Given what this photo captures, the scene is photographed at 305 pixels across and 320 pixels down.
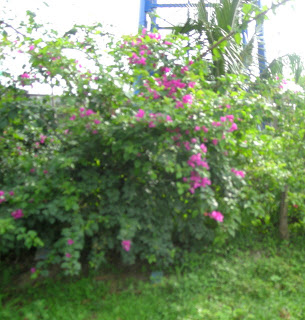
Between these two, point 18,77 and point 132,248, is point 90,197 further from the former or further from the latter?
point 18,77

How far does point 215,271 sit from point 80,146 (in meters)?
1.62

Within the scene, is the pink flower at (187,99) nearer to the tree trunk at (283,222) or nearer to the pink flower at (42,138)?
the pink flower at (42,138)

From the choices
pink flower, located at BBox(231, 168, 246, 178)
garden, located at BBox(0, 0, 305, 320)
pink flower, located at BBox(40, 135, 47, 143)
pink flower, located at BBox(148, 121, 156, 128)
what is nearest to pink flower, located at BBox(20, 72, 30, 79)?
garden, located at BBox(0, 0, 305, 320)

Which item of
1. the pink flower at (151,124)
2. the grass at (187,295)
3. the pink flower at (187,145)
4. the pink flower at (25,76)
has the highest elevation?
the pink flower at (25,76)

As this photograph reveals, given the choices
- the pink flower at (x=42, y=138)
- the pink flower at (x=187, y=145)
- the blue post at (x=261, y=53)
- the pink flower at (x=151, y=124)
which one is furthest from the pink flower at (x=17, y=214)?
the blue post at (x=261, y=53)

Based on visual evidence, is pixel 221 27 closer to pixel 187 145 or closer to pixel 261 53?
pixel 261 53

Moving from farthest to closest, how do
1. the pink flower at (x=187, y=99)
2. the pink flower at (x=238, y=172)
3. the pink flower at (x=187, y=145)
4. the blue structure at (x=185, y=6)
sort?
the blue structure at (x=185, y=6) → the pink flower at (x=238, y=172) → the pink flower at (x=187, y=99) → the pink flower at (x=187, y=145)

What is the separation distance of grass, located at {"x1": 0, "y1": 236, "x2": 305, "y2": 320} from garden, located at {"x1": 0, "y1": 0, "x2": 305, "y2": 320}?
0.04 ft

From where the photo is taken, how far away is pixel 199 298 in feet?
10.1

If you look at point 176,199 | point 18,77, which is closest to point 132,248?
point 176,199

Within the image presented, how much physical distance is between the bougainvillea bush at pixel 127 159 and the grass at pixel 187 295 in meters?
0.25

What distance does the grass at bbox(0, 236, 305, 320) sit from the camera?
2889mm

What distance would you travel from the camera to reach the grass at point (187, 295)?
2.89 m

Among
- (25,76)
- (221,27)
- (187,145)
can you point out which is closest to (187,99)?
(187,145)
